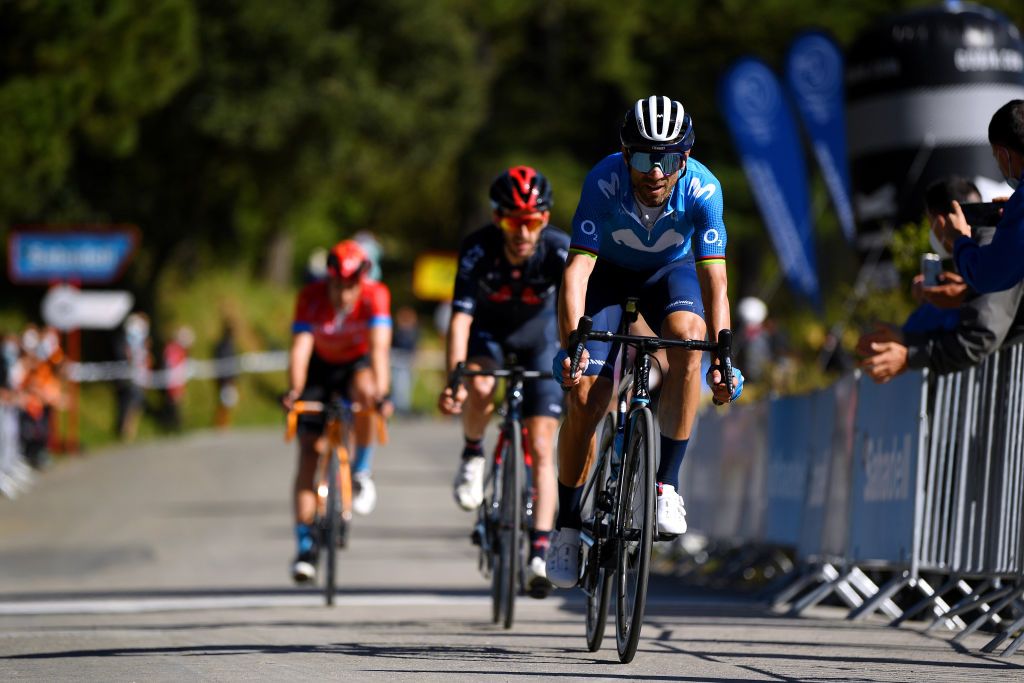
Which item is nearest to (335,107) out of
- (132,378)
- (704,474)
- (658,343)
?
(132,378)

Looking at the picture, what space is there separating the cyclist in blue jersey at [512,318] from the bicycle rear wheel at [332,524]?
1.62 metres

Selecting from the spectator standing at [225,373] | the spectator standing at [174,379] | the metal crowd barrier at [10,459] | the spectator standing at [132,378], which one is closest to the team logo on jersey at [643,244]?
the metal crowd barrier at [10,459]

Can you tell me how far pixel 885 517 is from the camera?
10109 millimetres

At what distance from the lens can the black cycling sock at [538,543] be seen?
9.73 metres

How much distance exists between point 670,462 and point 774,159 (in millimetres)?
16117

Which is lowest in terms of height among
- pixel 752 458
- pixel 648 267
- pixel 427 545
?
pixel 427 545

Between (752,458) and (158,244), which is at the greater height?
(158,244)

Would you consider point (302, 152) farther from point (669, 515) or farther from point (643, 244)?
point (669, 515)

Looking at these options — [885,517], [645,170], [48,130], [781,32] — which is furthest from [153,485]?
[781,32]

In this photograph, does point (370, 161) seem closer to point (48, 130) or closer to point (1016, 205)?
point (48, 130)

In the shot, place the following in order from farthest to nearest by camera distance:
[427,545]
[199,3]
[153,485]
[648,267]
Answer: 1. [199,3]
2. [153,485]
3. [427,545]
4. [648,267]

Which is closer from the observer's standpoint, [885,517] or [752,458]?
[885,517]

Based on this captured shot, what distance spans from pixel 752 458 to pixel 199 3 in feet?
80.6

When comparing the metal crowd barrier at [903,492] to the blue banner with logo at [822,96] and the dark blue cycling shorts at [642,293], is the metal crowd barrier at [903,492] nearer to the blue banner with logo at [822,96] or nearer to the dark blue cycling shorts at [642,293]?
the dark blue cycling shorts at [642,293]
